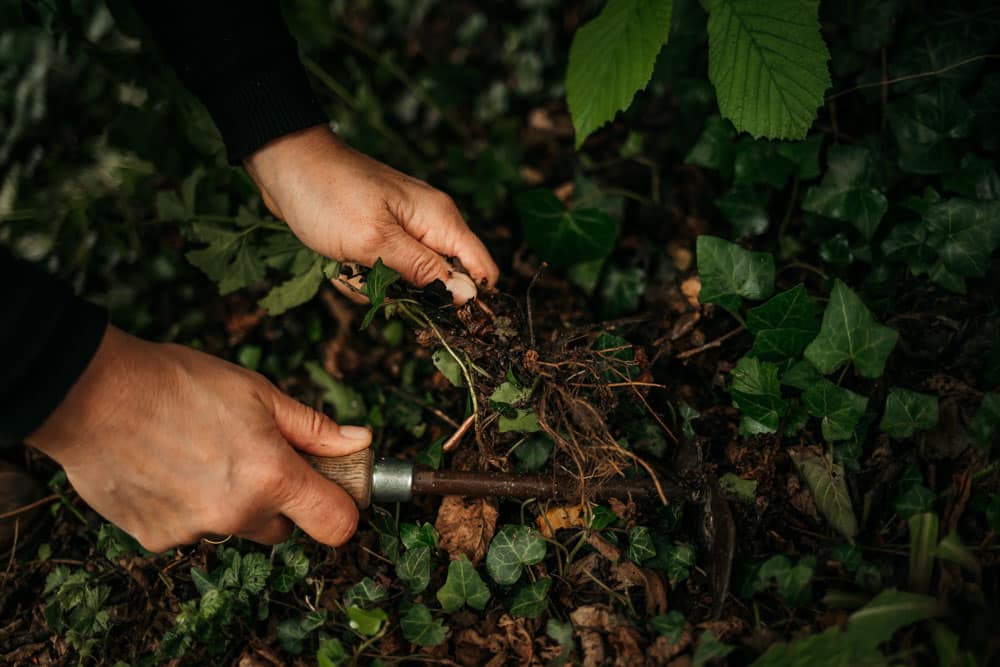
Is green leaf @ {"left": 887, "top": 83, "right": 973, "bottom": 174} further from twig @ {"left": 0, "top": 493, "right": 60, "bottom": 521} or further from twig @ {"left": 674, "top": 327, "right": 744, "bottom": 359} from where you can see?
twig @ {"left": 0, "top": 493, "right": 60, "bottom": 521}

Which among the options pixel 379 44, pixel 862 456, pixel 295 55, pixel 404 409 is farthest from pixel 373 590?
pixel 379 44

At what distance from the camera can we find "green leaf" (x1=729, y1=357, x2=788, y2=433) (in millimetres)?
1839

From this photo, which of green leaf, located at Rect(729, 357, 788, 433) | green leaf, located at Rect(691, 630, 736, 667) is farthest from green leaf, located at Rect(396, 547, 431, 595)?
green leaf, located at Rect(729, 357, 788, 433)

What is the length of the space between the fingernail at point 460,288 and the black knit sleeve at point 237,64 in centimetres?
66

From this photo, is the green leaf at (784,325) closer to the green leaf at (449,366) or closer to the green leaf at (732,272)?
the green leaf at (732,272)

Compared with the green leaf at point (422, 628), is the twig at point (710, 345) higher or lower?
higher

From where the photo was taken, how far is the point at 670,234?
2639mm

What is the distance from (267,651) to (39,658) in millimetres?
784

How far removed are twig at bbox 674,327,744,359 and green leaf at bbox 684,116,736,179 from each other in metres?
0.67

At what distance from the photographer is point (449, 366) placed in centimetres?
200

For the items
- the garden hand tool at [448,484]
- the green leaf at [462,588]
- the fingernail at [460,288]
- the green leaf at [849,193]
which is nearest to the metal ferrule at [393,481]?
the garden hand tool at [448,484]

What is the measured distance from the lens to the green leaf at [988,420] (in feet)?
5.52

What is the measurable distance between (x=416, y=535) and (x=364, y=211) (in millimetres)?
968

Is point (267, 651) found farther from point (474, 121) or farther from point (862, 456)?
point (474, 121)
